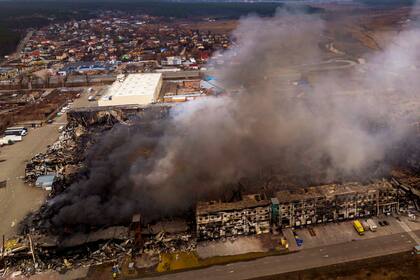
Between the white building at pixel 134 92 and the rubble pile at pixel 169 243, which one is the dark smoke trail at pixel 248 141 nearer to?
the rubble pile at pixel 169 243

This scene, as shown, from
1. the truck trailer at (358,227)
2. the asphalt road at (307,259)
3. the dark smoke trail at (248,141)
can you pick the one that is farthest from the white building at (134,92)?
the truck trailer at (358,227)

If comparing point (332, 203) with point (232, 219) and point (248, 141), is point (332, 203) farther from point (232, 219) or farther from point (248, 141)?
point (248, 141)

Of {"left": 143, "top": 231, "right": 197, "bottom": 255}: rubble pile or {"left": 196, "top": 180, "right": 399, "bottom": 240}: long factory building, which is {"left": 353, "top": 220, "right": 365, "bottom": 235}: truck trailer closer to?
{"left": 196, "top": 180, "right": 399, "bottom": 240}: long factory building

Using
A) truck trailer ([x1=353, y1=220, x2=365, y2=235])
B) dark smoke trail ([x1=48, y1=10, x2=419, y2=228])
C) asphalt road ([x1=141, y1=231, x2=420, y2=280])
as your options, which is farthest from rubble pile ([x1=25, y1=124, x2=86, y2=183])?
truck trailer ([x1=353, y1=220, x2=365, y2=235])

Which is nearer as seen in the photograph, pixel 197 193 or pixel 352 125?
pixel 197 193

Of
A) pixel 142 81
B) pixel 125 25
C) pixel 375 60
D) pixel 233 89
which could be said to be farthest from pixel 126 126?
pixel 125 25

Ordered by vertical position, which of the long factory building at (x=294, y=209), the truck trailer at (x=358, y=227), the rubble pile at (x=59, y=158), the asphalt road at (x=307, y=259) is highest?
the long factory building at (x=294, y=209)

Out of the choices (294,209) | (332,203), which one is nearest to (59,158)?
(294,209)

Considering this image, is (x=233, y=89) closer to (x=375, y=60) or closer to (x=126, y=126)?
(x=126, y=126)
